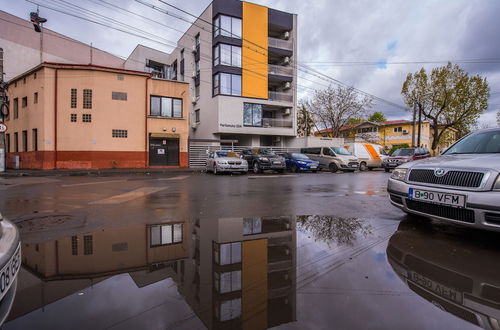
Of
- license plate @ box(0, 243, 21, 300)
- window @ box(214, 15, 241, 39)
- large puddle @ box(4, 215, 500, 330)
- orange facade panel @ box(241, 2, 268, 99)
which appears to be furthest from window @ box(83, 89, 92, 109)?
license plate @ box(0, 243, 21, 300)

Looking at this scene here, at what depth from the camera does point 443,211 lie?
3.85m

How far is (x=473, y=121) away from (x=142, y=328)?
40.7m

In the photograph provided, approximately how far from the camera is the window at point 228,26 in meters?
29.6

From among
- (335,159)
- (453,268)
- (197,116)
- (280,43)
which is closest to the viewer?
(453,268)

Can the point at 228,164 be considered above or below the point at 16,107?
below

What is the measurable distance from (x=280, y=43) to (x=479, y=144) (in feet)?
102

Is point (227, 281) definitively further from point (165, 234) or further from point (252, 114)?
point (252, 114)

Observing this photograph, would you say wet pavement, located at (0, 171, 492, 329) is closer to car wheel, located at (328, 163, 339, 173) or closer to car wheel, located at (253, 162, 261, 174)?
car wheel, located at (253, 162, 261, 174)

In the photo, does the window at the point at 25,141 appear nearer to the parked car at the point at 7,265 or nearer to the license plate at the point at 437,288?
the parked car at the point at 7,265

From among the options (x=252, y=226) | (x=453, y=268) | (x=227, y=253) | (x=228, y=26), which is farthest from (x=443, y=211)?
(x=228, y=26)

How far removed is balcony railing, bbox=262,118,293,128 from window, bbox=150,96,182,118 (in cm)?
1072

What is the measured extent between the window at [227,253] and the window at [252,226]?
58cm

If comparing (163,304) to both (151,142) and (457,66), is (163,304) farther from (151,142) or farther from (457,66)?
(457,66)

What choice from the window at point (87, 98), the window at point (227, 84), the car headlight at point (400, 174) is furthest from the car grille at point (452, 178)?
the window at point (227, 84)
